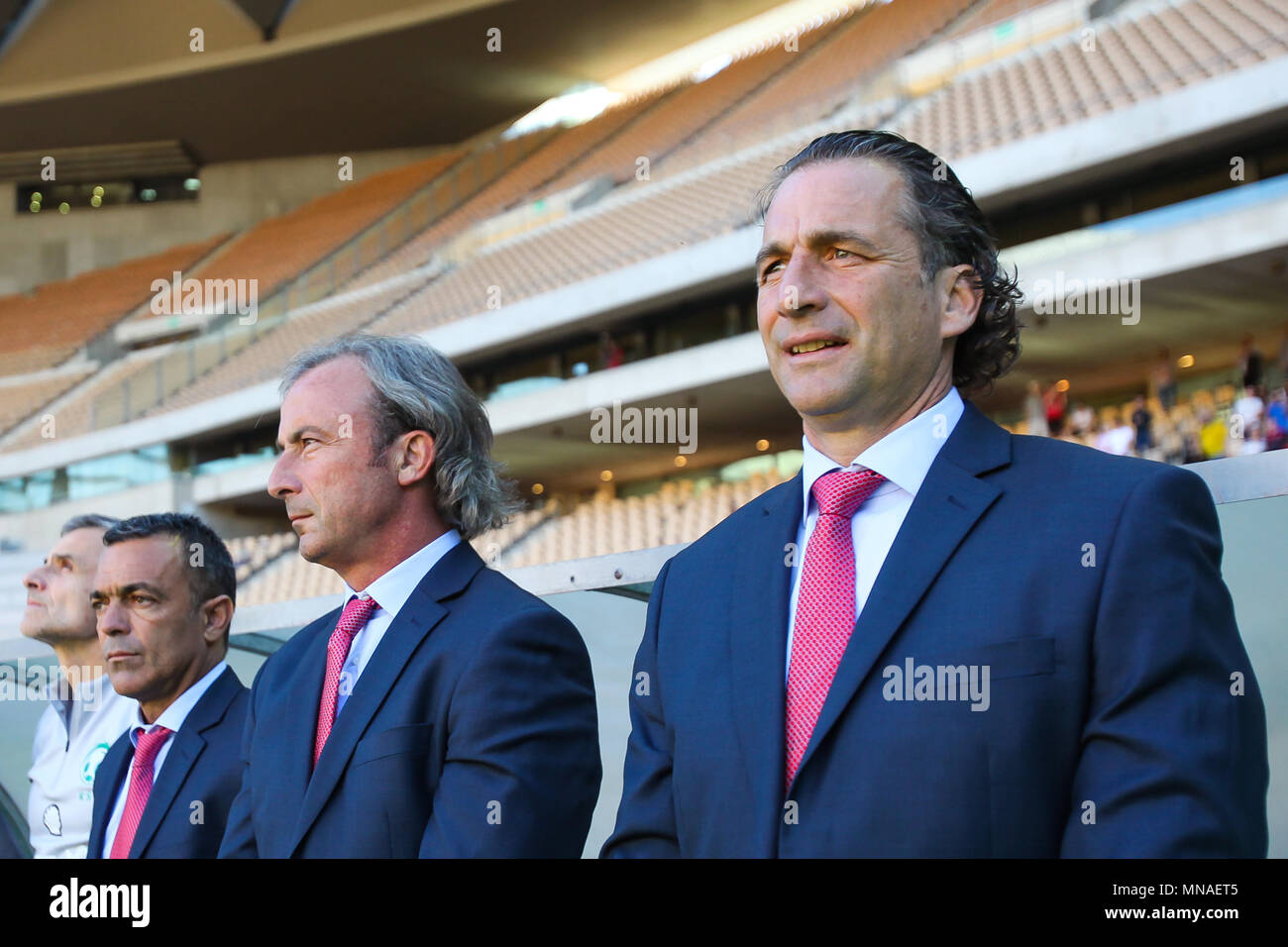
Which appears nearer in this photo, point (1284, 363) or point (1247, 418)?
point (1247, 418)

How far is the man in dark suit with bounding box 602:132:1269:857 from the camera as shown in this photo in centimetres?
152

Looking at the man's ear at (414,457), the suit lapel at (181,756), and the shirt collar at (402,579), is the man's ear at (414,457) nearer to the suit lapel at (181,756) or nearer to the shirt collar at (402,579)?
the shirt collar at (402,579)

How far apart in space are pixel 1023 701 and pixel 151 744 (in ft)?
7.94

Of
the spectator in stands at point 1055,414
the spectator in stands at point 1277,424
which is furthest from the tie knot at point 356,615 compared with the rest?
the spectator in stands at point 1055,414

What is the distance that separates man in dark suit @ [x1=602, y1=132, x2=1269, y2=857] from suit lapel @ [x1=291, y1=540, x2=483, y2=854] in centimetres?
57

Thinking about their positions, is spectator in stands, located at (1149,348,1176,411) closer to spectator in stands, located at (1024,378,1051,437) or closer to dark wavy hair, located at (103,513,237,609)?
spectator in stands, located at (1024,378,1051,437)

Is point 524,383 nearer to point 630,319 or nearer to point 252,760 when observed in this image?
point 630,319

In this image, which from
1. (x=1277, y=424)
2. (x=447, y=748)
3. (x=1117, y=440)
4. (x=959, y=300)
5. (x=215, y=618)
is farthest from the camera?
(x=1117, y=440)

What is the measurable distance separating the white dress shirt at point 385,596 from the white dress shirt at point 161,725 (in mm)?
914

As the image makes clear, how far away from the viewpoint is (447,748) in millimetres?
2301

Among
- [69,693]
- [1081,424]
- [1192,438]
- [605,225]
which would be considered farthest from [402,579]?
[605,225]

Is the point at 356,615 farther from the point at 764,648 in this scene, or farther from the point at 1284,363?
the point at 1284,363

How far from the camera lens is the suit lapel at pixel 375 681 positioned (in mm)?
2293
